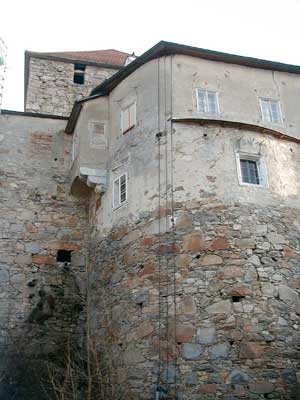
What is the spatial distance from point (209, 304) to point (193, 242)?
1.62 meters

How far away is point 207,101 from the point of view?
15.3 metres

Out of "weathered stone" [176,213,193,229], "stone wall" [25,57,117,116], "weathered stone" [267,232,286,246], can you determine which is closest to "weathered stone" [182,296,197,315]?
"weathered stone" [176,213,193,229]

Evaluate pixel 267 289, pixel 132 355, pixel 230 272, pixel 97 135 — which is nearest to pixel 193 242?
pixel 230 272

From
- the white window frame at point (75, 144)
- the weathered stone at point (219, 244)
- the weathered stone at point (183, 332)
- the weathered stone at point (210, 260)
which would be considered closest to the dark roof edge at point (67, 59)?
the white window frame at point (75, 144)

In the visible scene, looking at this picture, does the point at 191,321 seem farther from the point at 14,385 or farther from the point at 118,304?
the point at 14,385

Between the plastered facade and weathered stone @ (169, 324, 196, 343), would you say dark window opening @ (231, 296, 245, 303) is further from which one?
weathered stone @ (169, 324, 196, 343)

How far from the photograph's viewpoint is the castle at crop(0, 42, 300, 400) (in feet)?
39.3

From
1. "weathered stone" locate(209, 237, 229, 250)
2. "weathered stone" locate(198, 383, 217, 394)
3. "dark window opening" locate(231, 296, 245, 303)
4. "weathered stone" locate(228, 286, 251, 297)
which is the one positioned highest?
"weathered stone" locate(209, 237, 229, 250)

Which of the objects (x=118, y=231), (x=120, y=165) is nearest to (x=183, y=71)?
(x=120, y=165)

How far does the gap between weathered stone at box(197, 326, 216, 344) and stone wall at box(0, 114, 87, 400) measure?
14.9 ft

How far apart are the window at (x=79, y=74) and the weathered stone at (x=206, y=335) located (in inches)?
594

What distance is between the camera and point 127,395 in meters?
12.1

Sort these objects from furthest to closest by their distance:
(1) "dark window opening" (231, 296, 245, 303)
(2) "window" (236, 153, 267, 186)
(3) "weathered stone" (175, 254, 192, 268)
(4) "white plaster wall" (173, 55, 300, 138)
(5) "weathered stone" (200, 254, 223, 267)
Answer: (4) "white plaster wall" (173, 55, 300, 138), (2) "window" (236, 153, 267, 186), (3) "weathered stone" (175, 254, 192, 268), (5) "weathered stone" (200, 254, 223, 267), (1) "dark window opening" (231, 296, 245, 303)

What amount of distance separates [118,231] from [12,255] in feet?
12.7
